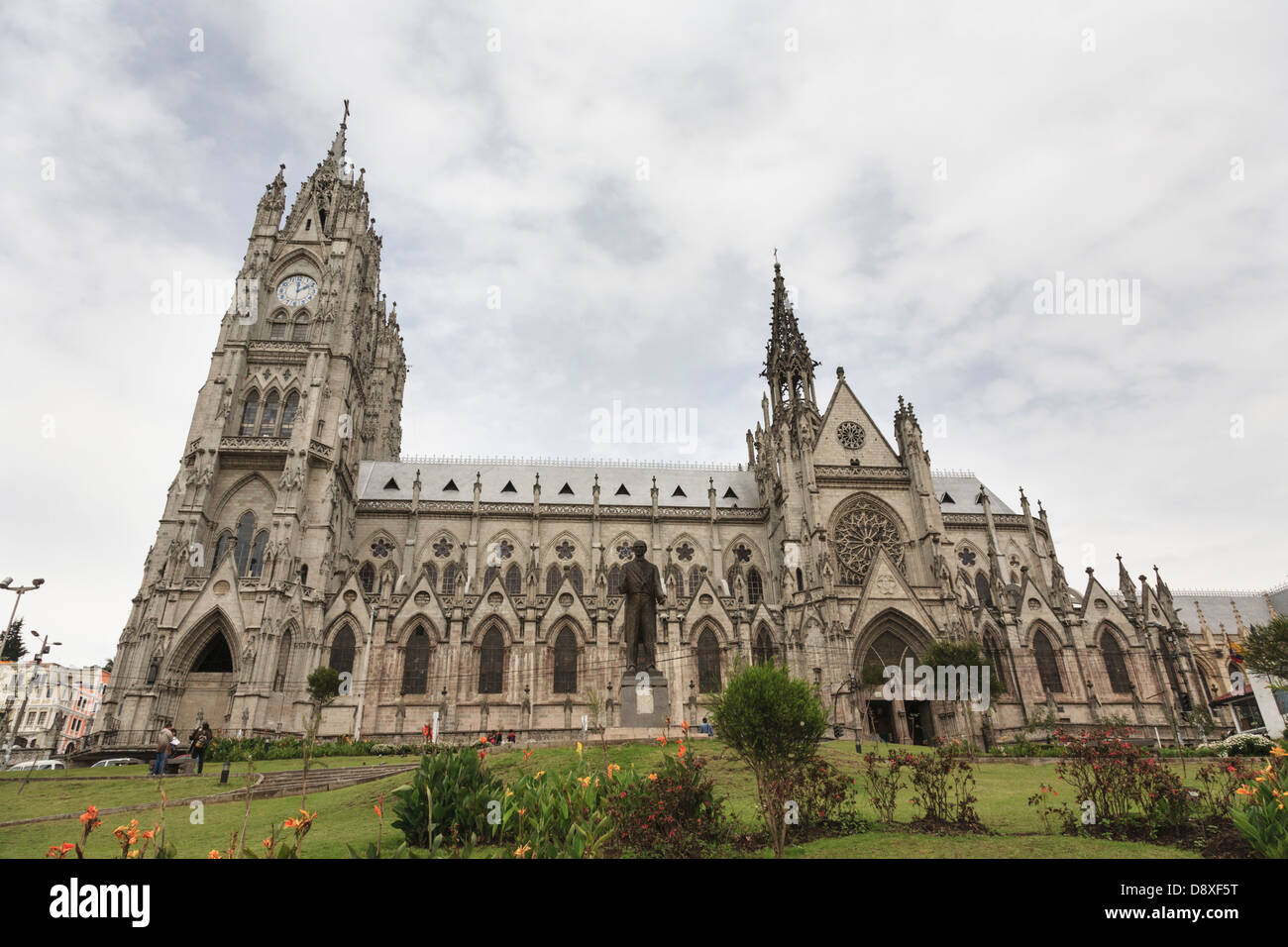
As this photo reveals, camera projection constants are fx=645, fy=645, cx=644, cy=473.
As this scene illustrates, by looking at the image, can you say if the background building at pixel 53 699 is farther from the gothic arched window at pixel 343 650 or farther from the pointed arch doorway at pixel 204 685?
the gothic arched window at pixel 343 650

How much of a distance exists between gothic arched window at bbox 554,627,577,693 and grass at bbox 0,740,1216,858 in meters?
12.1

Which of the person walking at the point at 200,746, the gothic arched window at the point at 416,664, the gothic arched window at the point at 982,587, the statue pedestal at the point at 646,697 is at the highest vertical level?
the gothic arched window at the point at 982,587

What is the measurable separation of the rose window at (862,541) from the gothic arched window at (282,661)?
32684 mm

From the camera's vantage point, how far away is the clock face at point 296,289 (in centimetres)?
4603

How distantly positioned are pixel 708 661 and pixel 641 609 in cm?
2105


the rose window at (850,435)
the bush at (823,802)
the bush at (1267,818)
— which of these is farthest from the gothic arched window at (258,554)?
the bush at (1267,818)

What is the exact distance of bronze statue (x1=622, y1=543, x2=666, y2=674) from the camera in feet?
59.2

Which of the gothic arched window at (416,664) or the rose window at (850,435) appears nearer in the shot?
the gothic arched window at (416,664)

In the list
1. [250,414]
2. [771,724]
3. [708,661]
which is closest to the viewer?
[771,724]

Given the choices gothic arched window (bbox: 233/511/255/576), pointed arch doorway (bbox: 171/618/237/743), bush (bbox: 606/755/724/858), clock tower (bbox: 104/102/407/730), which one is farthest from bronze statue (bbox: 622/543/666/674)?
gothic arched window (bbox: 233/511/255/576)

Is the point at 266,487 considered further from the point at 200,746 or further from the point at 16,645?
the point at 16,645

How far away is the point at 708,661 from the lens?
124 ft

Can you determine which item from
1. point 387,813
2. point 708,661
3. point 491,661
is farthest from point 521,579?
point 387,813

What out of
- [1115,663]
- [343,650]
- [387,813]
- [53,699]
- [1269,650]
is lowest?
[387,813]
